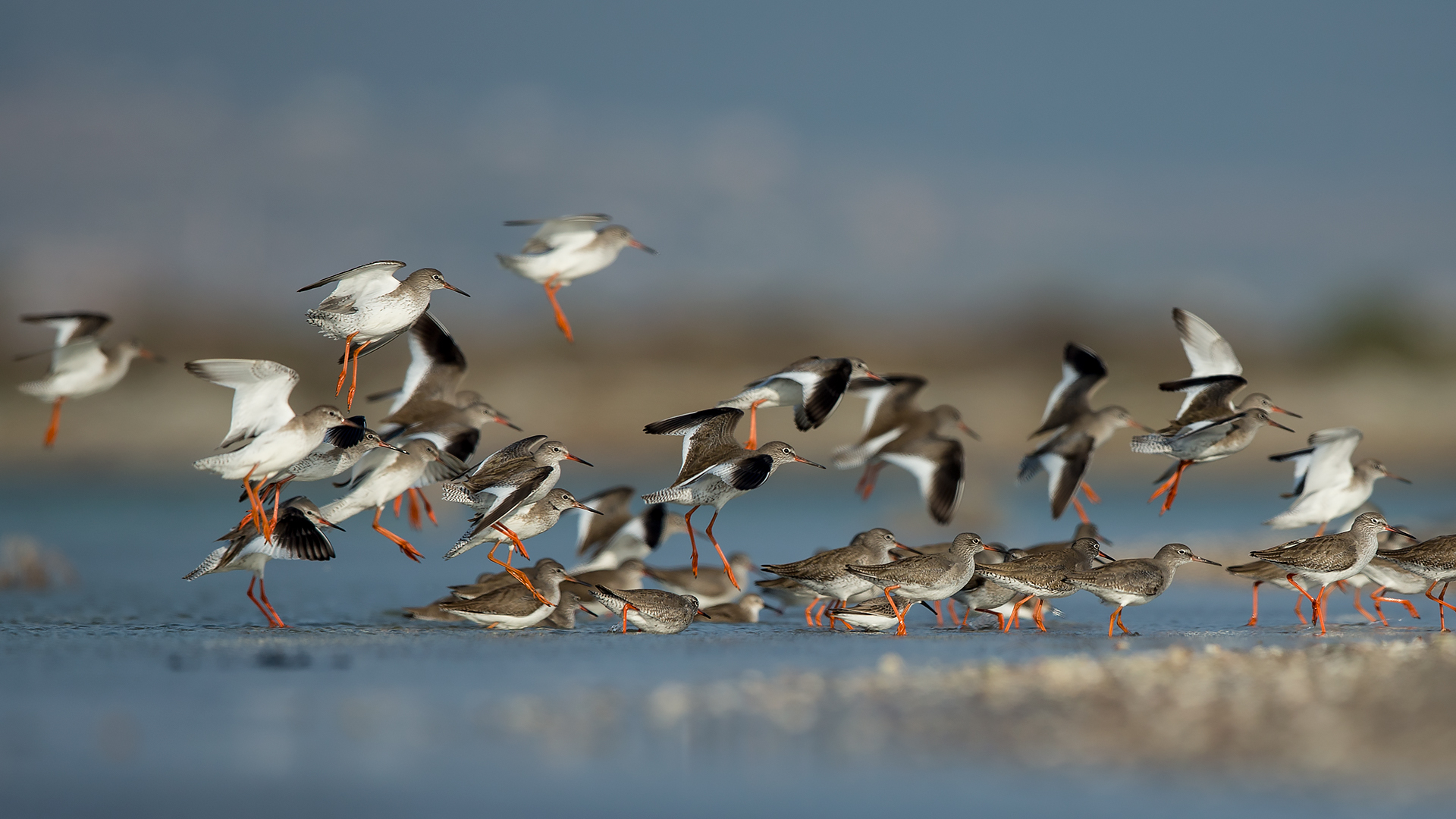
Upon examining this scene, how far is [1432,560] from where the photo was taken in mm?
11156

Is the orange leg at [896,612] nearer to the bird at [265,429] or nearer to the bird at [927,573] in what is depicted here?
the bird at [927,573]

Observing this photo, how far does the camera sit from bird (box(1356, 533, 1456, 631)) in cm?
1112

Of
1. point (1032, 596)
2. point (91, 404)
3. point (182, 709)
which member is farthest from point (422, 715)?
point (91, 404)

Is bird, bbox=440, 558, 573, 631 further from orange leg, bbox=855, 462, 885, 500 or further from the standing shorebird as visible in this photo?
the standing shorebird

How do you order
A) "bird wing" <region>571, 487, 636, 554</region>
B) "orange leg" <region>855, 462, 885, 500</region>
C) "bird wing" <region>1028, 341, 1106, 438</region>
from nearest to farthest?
"bird wing" <region>571, 487, 636, 554</region>, "bird wing" <region>1028, 341, 1106, 438</region>, "orange leg" <region>855, 462, 885, 500</region>

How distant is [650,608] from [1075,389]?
19.5 feet

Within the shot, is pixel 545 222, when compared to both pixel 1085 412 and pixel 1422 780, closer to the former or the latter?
pixel 1085 412

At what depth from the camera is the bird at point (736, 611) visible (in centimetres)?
1243

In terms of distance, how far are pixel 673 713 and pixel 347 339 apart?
5255 millimetres

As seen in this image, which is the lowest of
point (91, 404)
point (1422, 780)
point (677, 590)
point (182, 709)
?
point (91, 404)

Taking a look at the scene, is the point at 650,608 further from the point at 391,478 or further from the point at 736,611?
the point at 391,478

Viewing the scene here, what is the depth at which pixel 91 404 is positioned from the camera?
130 ft

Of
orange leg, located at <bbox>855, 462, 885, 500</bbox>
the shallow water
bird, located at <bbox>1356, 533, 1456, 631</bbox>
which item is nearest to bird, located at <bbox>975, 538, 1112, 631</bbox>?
the shallow water

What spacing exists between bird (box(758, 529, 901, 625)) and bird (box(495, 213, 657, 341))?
3.17 m
